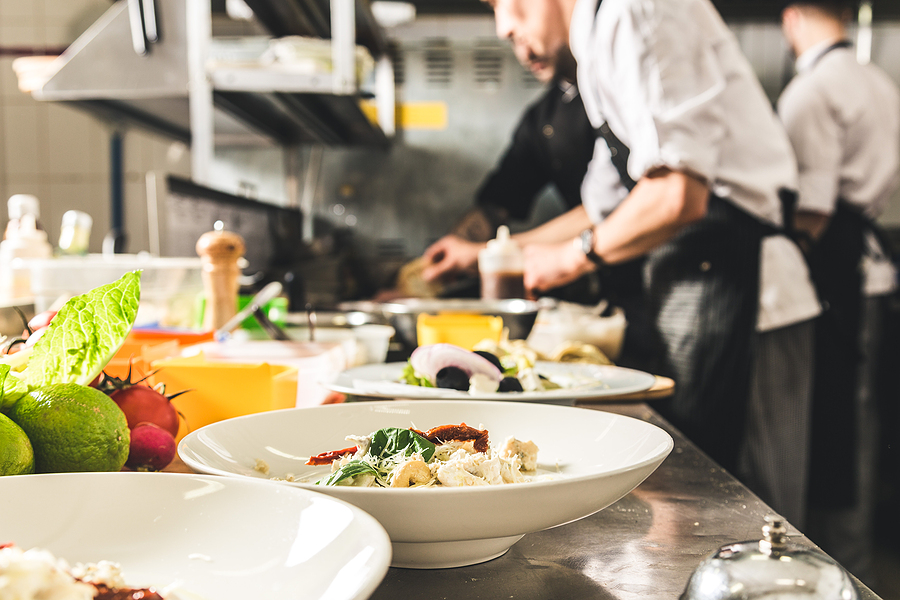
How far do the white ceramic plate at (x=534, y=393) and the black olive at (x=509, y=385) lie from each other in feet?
0.05

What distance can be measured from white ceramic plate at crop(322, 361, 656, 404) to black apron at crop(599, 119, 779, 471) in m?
0.73

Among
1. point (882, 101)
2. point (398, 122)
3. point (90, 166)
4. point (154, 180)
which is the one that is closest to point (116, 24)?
point (154, 180)

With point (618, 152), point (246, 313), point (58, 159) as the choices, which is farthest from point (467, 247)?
point (58, 159)

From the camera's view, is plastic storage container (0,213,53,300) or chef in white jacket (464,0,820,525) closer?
plastic storage container (0,213,53,300)

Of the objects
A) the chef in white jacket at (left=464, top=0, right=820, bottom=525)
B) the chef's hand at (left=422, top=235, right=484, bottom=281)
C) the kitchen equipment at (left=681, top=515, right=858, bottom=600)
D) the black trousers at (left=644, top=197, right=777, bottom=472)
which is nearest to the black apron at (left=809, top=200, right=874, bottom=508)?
the chef in white jacket at (left=464, top=0, right=820, bottom=525)

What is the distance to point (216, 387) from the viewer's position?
0.74 meters

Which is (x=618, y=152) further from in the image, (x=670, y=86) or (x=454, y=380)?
(x=454, y=380)

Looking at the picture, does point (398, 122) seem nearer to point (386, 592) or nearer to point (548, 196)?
point (548, 196)

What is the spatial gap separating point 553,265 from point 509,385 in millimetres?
1144

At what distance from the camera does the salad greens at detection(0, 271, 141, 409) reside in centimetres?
54

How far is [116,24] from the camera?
2.49 metres

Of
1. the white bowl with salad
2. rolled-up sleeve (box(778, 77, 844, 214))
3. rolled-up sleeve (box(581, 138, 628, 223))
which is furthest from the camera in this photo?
rolled-up sleeve (box(778, 77, 844, 214))

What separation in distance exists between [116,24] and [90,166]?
188 cm

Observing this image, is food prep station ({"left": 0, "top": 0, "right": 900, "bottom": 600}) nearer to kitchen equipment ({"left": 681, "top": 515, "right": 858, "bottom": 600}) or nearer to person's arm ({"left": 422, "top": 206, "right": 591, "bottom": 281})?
kitchen equipment ({"left": 681, "top": 515, "right": 858, "bottom": 600})
